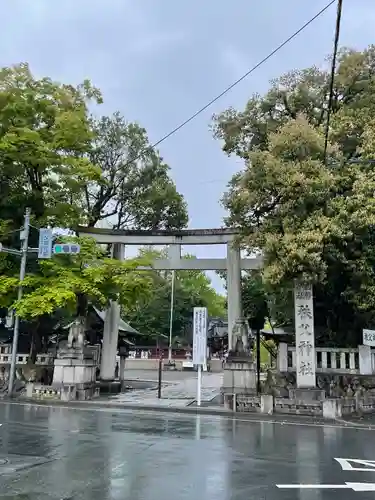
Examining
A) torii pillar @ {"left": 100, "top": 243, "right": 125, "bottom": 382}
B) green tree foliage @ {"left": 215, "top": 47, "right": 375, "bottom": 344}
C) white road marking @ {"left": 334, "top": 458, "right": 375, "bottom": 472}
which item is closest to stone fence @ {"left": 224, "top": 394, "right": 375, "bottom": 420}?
green tree foliage @ {"left": 215, "top": 47, "right": 375, "bottom": 344}

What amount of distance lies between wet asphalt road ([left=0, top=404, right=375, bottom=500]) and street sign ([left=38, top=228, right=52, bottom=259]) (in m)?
5.70

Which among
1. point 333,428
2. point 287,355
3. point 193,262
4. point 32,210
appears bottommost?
point 333,428

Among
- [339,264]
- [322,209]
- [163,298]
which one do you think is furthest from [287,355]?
[163,298]

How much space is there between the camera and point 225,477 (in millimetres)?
6215

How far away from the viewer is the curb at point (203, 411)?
12351 millimetres

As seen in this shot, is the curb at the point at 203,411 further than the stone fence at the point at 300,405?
No

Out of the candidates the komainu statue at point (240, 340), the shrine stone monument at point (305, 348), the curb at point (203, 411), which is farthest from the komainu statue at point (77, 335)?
the shrine stone monument at point (305, 348)

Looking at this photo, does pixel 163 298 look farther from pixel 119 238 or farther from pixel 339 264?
pixel 339 264

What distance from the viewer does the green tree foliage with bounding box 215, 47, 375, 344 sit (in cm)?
1339

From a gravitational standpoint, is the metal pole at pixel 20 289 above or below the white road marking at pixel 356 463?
above

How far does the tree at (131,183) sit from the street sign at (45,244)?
6.71m

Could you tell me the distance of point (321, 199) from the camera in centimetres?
1384

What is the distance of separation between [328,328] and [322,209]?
463cm

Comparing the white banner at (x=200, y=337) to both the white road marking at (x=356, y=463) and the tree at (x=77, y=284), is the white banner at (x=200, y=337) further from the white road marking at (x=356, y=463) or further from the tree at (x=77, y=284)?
the white road marking at (x=356, y=463)
